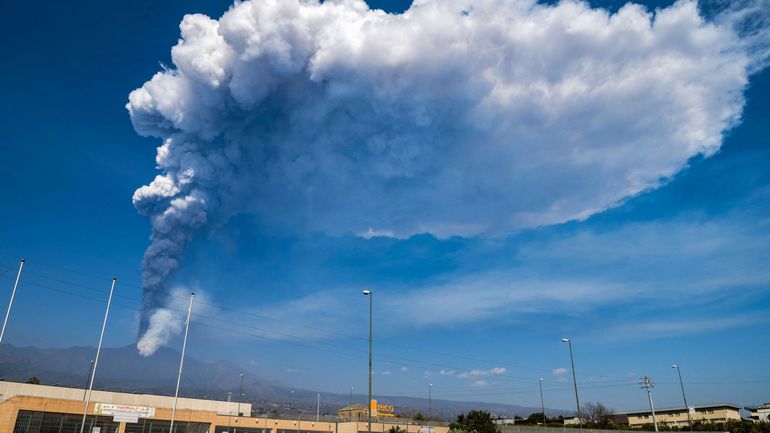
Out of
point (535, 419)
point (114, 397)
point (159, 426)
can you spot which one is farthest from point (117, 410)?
point (535, 419)

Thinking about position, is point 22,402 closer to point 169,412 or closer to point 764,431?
point 169,412

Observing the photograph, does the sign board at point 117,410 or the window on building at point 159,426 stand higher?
the sign board at point 117,410

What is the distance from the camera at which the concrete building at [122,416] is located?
50.8 meters

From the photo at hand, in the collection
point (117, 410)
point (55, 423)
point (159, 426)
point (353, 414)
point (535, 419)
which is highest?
point (117, 410)

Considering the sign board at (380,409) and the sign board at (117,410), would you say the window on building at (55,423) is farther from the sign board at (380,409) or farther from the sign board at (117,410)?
the sign board at (380,409)

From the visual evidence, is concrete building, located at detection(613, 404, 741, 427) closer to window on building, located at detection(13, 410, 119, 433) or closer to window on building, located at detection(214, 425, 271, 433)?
window on building, located at detection(214, 425, 271, 433)

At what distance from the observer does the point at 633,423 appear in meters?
118

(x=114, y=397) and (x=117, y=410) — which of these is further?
(x=114, y=397)

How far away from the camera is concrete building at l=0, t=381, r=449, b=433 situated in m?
50.8

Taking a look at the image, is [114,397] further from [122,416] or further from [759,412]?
[759,412]

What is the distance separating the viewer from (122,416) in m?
51.1

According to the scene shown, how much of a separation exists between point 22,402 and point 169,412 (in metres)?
18.0

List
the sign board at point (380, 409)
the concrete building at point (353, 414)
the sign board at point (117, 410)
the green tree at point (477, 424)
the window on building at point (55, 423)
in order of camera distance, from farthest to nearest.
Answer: the sign board at point (380, 409)
the concrete building at point (353, 414)
the green tree at point (477, 424)
the window on building at point (55, 423)
the sign board at point (117, 410)

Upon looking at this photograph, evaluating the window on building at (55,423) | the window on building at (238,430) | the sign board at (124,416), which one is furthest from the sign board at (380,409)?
the sign board at (124,416)
